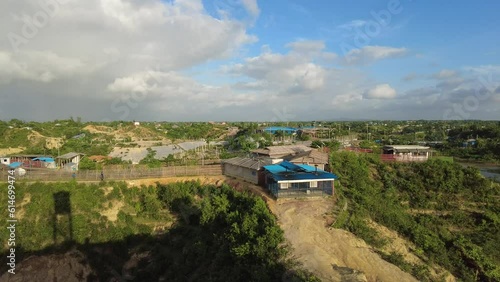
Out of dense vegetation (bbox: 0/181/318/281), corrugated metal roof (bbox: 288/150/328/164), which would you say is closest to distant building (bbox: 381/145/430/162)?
corrugated metal roof (bbox: 288/150/328/164)

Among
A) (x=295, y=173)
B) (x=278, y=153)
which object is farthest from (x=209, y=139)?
(x=295, y=173)

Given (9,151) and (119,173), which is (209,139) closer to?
(9,151)

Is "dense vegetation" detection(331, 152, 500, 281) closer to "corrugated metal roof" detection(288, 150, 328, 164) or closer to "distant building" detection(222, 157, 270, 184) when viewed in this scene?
"corrugated metal roof" detection(288, 150, 328, 164)

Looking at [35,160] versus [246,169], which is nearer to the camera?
[246,169]

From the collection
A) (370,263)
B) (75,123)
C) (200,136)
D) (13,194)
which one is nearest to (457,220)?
(370,263)

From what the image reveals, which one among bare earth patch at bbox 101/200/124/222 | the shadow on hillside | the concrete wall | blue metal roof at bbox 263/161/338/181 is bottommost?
the shadow on hillside

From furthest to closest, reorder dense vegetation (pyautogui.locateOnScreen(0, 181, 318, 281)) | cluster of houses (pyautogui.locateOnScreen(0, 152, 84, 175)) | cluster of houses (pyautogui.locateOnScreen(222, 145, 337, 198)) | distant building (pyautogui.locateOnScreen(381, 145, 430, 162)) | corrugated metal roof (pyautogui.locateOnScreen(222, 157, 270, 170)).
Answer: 1. cluster of houses (pyautogui.locateOnScreen(0, 152, 84, 175))
2. distant building (pyautogui.locateOnScreen(381, 145, 430, 162))
3. corrugated metal roof (pyautogui.locateOnScreen(222, 157, 270, 170))
4. cluster of houses (pyautogui.locateOnScreen(222, 145, 337, 198))
5. dense vegetation (pyautogui.locateOnScreen(0, 181, 318, 281))
